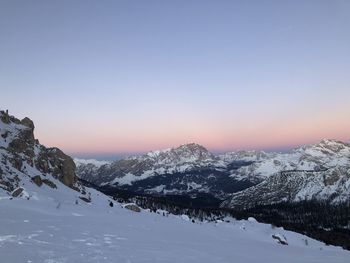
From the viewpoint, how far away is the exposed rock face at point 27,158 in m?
84.8

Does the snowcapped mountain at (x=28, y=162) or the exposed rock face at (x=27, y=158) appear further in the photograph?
the exposed rock face at (x=27, y=158)

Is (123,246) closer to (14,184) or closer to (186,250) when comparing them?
(186,250)

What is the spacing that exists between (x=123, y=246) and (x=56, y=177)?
310 ft

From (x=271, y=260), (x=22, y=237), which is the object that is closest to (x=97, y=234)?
(x=22, y=237)

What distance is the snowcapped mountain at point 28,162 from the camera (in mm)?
81281

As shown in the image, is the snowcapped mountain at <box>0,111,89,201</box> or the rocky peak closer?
the snowcapped mountain at <box>0,111,89,201</box>

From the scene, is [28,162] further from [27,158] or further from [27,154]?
[27,154]

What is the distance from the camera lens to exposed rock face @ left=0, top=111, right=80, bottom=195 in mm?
84750

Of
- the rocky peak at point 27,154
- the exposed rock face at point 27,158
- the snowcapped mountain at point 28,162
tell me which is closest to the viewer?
the snowcapped mountain at point 28,162

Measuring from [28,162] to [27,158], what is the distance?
212 centimetres

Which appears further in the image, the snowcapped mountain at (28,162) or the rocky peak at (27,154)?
the rocky peak at (27,154)

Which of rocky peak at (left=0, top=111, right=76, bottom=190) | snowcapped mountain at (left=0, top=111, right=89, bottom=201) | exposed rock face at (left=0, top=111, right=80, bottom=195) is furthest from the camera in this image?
rocky peak at (left=0, top=111, right=76, bottom=190)

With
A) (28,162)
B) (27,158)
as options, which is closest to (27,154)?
(27,158)

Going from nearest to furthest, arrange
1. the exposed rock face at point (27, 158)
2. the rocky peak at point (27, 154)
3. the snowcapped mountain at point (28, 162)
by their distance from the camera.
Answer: the snowcapped mountain at point (28, 162) → the exposed rock face at point (27, 158) → the rocky peak at point (27, 154)
